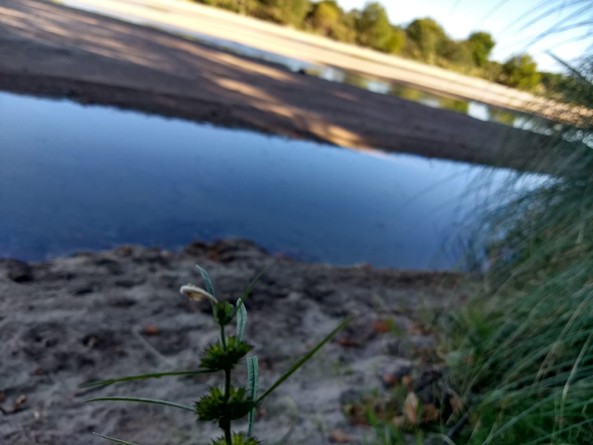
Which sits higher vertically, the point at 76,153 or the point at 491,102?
the point at 491,102

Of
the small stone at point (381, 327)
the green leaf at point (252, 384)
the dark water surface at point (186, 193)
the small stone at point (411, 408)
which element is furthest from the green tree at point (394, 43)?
the green leaf at point (252, 384)

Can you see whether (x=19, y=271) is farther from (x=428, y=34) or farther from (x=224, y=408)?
(x=428, y=34)

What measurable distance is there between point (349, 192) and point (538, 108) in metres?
4.29

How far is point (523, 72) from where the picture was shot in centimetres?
201

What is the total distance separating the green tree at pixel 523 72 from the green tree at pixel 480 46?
105 mm

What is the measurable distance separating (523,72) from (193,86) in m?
7.31

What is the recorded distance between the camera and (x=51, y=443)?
1868 mm

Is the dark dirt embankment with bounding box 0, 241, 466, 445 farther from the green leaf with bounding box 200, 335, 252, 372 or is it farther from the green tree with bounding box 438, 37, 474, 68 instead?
the green leaf with bounding box 200, 335, 252, 372

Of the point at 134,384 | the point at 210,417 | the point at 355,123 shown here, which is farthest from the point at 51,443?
the point at 355,123

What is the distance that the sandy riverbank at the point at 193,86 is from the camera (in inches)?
285

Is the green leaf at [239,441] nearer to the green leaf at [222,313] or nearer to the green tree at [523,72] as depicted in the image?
the green leaf at [222,313]

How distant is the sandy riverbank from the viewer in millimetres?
7246

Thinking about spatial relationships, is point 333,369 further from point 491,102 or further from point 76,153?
point 76,153

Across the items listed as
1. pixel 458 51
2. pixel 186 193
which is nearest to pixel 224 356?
pixel 458 51
